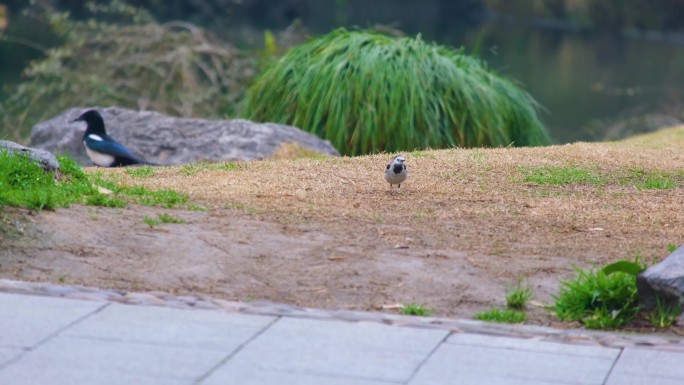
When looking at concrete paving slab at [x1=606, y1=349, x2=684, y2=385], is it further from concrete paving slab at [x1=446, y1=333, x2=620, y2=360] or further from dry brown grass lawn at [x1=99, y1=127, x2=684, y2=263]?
dry brown grass lawn at [x1=99, y1=127, x2=684, y2=263]

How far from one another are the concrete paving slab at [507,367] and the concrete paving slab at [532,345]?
0.02 metres

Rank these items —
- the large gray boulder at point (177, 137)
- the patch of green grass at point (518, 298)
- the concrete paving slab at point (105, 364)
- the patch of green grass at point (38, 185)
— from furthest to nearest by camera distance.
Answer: the large gray boulder at point (177, 137), the patch of green grass at point (38, 185), the patch of green grass at point (518, 298), the concrete paving slab at point (105, 364)

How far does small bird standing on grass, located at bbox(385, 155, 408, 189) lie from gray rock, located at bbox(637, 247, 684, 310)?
2.56m

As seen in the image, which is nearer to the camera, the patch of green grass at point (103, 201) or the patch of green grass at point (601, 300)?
the patch of green grass at point (601, 300)

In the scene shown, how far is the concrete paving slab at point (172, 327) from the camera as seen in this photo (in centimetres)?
488

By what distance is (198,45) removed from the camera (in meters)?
18.3

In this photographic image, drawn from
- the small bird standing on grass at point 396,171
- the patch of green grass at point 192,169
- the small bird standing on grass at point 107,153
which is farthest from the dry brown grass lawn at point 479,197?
the small bird standing on grass at point 107,153

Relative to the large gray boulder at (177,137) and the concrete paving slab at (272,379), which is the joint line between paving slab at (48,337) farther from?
the large gray boulder at (177,137)

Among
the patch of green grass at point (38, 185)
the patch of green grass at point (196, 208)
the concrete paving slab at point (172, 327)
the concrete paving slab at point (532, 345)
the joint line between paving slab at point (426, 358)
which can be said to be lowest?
the concrete paving slab at point (172, 327)

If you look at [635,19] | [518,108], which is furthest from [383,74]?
[635,19]

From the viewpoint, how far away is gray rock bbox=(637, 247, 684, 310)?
5457 mm

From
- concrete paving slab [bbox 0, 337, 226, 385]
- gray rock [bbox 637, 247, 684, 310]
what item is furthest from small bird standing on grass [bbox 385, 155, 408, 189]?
concrete paving slab [bbox 0, 337, 226, 385]

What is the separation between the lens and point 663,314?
216 inches

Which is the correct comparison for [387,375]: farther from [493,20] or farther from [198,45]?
[493,20]
